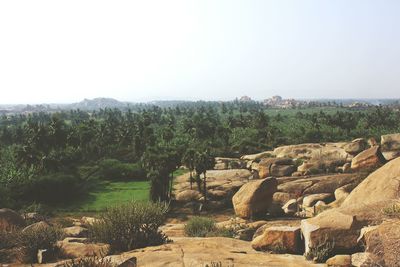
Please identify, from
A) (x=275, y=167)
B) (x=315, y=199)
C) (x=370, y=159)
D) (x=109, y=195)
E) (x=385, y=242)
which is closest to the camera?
(x=385, y=242)

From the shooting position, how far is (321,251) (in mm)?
11008

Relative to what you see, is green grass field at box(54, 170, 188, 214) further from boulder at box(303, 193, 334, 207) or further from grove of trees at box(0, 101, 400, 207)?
boulder at box(303, 193, 334, 207)

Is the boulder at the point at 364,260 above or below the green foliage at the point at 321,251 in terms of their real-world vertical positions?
above

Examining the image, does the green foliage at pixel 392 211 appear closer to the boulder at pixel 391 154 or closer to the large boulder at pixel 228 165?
the boulder at pixel 391 154

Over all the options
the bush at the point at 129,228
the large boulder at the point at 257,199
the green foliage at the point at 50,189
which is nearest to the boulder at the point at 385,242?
the bush at the point at 129,228

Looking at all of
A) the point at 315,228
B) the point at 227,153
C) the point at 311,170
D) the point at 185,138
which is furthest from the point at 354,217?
the point at 185,138

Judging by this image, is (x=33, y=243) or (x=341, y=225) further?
(x=341, y=225)

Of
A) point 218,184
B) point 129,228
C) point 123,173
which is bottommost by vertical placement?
point 123,173

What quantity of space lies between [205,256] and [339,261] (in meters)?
3.34

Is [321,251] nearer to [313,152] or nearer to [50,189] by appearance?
[50,189]

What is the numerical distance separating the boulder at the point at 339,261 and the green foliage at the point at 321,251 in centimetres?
41

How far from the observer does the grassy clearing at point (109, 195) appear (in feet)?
163

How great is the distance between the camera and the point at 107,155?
278 feet

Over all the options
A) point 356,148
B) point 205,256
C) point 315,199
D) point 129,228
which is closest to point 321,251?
point 205,256
